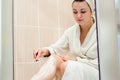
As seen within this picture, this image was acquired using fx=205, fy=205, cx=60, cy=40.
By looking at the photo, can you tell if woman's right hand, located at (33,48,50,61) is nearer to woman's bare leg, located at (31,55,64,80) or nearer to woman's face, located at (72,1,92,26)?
woman's bare leg, located at (31,55,64,80)

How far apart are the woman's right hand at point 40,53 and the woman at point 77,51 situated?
1 centimetres

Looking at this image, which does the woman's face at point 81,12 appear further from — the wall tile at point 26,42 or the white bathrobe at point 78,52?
the wall tile at point 26,42

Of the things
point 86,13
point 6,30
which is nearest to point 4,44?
point 6,30

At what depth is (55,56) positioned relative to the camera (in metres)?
0.90

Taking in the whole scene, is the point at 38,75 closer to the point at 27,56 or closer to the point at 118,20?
the point at 27,56

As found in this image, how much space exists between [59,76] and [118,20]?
0.39 metres

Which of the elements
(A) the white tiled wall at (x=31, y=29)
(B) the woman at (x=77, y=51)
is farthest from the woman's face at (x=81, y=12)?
(A) the white tiled wall at (x=31, y=29)

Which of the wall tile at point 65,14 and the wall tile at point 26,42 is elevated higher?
the wall tile at point 65,14

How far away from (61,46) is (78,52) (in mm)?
120

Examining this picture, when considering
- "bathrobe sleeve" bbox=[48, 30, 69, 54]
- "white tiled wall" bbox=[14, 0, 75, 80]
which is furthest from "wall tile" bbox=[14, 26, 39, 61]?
"bathrobe sleeve" bbox=[48, 30, 69, 54]

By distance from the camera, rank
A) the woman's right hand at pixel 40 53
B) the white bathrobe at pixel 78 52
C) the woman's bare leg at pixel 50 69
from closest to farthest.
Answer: the white bathrobe at pixel 78 52 < the woman's bare leg at pixel 50 69 < the woman's right hand at pixel 40 53

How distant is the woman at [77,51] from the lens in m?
0.73

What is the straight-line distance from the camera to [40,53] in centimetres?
98

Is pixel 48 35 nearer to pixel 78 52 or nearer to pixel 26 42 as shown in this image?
pixel 26 42
